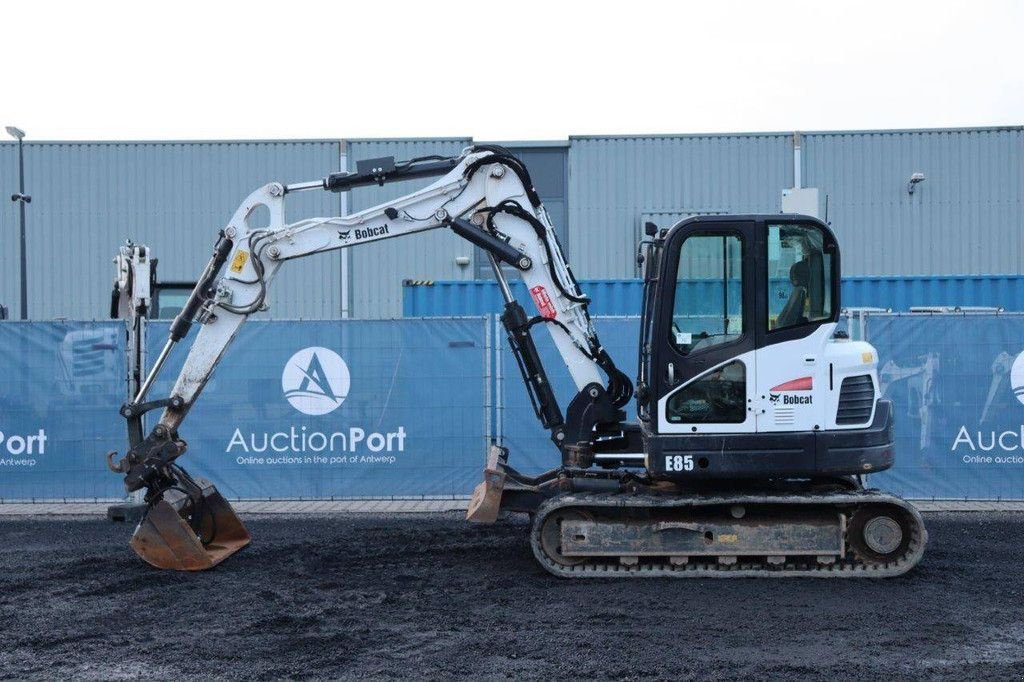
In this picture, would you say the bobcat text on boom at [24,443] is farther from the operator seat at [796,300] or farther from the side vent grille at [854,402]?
the side vent grille at [854,402]

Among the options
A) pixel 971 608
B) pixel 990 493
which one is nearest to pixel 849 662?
pixel 971 608

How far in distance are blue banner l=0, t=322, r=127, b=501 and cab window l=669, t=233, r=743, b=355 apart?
7.17 m

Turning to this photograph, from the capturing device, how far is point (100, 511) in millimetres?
11906

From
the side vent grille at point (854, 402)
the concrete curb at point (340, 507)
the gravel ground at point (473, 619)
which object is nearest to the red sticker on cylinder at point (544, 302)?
the gravel ground at point (473, 619)

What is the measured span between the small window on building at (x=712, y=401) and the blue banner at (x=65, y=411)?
281 inches

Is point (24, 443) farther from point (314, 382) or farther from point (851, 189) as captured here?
point (851, 189)

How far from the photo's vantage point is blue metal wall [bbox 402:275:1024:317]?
17.9 metres

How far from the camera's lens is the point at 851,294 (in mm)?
18609

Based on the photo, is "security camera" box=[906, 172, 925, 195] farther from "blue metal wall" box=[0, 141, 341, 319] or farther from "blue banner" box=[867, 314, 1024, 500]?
"blue metal wall" box=[0, 141, 341, 319]

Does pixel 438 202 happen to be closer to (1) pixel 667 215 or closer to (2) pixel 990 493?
(2) pixel 990 493

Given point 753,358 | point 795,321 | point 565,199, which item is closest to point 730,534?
point 753,358

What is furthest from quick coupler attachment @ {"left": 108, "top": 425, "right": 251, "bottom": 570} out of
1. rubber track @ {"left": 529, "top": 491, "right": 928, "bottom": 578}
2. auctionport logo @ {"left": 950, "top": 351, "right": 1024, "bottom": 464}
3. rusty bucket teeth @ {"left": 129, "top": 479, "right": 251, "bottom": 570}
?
auctionport logo @ {"left": 950, "top": 351, "right": 1024, "bottom": 464}

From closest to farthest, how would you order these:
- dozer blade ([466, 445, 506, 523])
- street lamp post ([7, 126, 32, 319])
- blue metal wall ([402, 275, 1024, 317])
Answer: dozer blade ([466, 445, 506, 523]), blue metal wall ([402, 275, 1024, 317]), street lamp post ([7, 126, 32, 319])

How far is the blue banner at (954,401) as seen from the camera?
11594 millimetres
